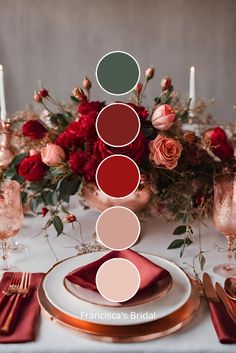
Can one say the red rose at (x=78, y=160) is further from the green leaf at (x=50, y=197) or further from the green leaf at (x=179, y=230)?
the green leaf at (x=179, y=230)

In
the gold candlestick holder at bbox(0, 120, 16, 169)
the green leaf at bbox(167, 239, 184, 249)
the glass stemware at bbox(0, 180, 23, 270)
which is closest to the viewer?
the glass stemware at bbox(0, 180, 23, 270)

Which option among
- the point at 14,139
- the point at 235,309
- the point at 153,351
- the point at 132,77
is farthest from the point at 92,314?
the point at 14,139

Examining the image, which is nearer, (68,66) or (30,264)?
(30,264)

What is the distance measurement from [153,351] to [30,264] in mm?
366

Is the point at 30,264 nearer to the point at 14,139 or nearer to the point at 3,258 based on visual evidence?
the point at 3,258

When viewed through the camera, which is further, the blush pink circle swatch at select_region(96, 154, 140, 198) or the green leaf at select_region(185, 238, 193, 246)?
the green leaf at select_region(185, 238, 193, 246)

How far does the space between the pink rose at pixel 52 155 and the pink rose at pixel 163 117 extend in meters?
0.22

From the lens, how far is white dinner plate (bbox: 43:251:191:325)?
66 centimetres

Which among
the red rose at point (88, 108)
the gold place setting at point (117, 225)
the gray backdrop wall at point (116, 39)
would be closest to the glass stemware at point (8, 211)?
the gold place setting at point (117, 225)

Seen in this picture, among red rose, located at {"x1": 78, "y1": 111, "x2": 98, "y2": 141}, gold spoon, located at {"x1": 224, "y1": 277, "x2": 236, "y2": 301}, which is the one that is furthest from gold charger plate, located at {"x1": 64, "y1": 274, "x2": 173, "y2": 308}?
red rose, located at {"x1": 78, "y1": 111, "x2": 98, "y2": 141}

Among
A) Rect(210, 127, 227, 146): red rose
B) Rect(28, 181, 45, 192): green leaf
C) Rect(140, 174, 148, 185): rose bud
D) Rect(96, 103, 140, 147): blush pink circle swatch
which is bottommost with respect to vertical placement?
Rect(28, 181, 45, 192): green leaf

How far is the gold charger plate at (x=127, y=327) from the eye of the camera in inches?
25.0

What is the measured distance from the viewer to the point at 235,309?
27.8 inches

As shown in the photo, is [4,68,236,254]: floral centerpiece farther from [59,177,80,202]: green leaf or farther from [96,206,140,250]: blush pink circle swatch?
[96,206,140,250]: blush pink circle swatch
